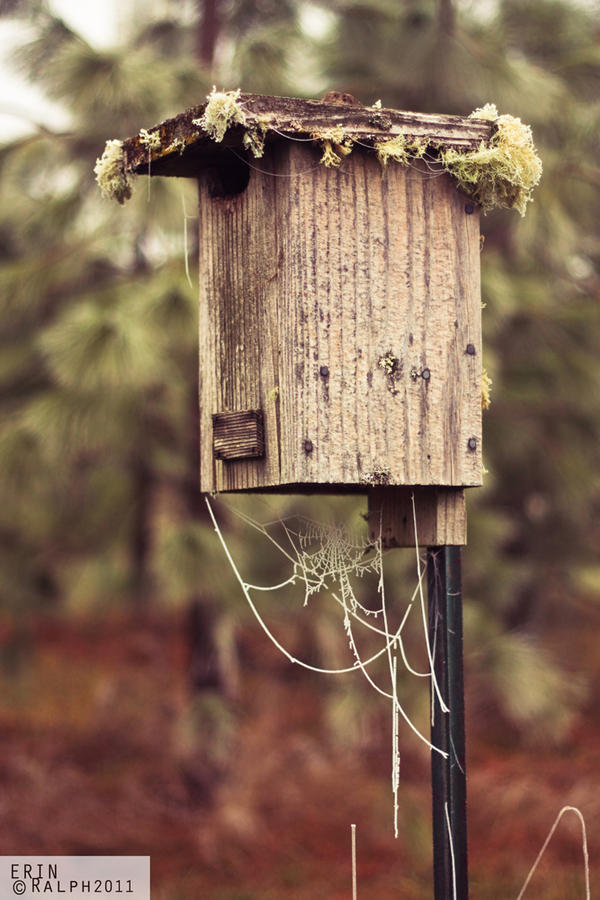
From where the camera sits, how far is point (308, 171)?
2998mm

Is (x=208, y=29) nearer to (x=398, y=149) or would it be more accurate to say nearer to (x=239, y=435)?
(x=398, y=149)

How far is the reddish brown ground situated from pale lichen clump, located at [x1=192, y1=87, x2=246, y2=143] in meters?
4.77

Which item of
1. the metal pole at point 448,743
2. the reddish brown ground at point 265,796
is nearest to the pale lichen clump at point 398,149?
the metal pole at point 448,743

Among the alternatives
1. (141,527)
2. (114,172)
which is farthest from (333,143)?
(141,527)

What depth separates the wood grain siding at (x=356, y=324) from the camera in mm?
2957

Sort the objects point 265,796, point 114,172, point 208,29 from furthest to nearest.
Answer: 1. point 265,796
2. point 208,29
3. point 114,172

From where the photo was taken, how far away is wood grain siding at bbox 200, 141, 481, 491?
296 cm

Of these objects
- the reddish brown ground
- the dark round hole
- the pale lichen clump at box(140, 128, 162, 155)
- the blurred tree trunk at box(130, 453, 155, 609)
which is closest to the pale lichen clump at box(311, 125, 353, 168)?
the dark round hole

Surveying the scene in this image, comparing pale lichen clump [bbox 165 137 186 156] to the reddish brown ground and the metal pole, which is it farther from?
the reddish brown ground

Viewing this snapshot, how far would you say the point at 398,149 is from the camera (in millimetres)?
2984

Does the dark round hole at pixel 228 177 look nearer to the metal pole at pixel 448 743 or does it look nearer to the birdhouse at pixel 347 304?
the birdhouse at pixel 347 304

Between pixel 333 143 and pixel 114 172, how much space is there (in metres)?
0.75

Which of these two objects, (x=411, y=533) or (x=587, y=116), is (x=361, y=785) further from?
(x=411, y=533)

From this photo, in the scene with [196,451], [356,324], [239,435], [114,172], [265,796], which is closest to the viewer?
[356,324]
